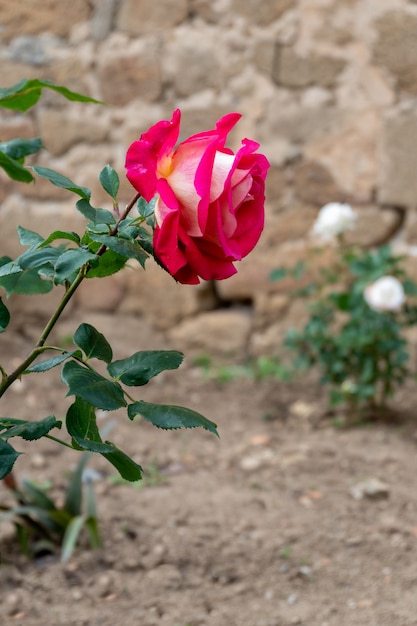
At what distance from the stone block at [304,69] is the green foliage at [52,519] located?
1.59 m

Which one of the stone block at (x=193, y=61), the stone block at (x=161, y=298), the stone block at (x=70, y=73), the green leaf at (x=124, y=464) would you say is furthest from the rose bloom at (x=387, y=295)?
the green leaf at (x=124, y=464)

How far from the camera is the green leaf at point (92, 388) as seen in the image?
0.89 m

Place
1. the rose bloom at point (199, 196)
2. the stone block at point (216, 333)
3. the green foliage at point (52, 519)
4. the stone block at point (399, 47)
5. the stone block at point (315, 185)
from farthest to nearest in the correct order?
the stone block at point (216, 333) → the stone block at point (315, 185) → the stone block at point (399, 47) → the green foliage at point (52, 519) → the rose bloom at point (199, 196)

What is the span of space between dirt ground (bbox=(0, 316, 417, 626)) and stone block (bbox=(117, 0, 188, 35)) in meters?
1.30

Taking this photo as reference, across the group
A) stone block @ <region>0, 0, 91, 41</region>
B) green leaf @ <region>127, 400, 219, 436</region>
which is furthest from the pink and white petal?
stone block @ <region>0, 0, 91, 41</region>

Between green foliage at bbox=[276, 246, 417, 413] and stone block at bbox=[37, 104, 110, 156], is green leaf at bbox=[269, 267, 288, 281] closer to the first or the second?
green foliage at bbox=[276, 246, 417, 413]

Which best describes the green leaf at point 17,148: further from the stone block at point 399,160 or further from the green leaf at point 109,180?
the stone block at point 399,160

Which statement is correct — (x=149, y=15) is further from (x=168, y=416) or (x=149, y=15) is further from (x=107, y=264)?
(x=168, y=416)

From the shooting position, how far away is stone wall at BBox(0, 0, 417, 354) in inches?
114

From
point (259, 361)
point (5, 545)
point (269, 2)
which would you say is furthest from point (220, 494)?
point (269, 2)

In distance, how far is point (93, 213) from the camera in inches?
36.5

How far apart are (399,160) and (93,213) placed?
2.17 meters

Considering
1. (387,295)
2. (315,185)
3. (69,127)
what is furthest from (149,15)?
(387,295)

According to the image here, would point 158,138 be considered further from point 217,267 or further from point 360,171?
point 360,171
